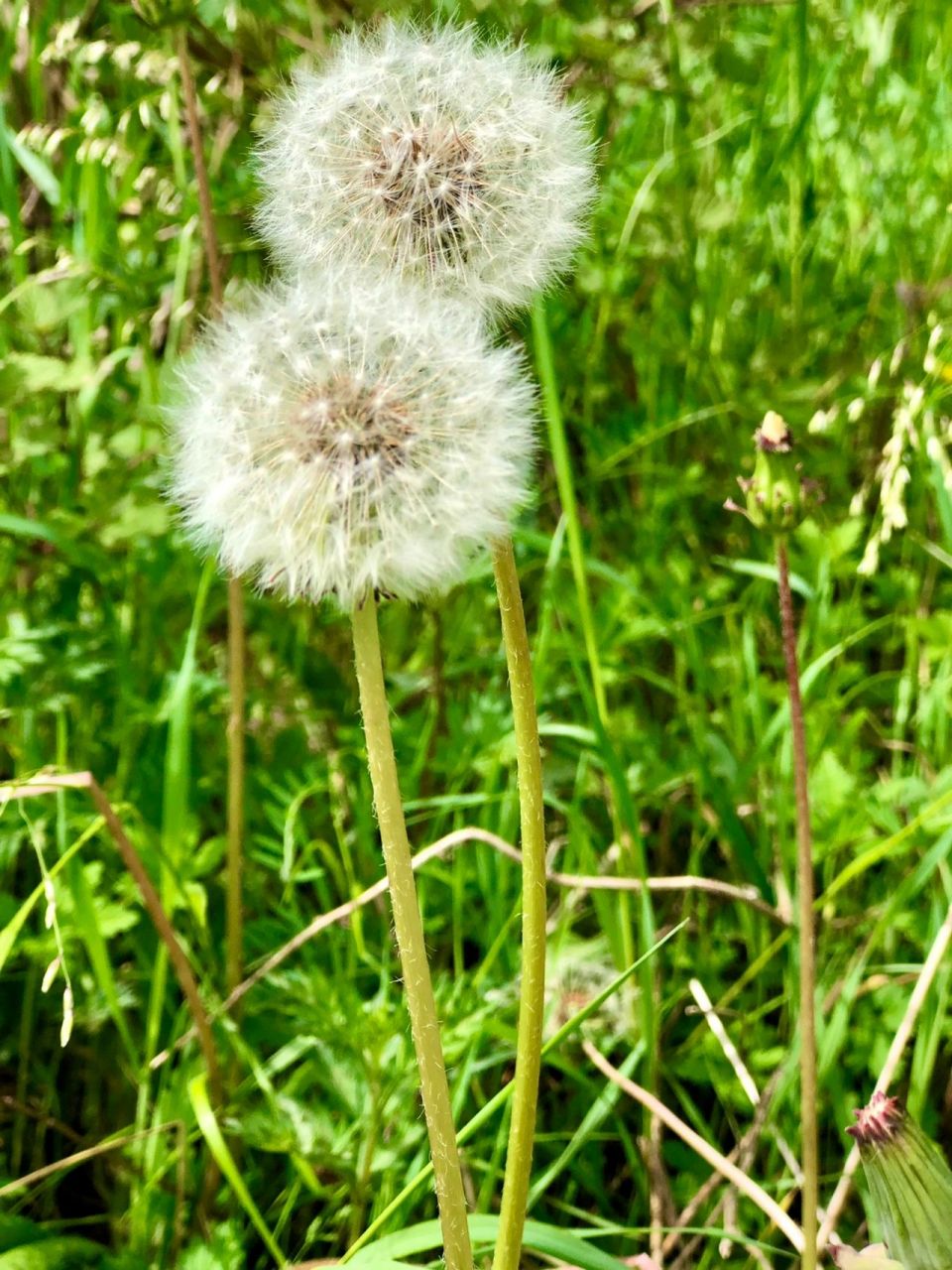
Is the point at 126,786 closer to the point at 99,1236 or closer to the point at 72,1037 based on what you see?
the point at 72,1037

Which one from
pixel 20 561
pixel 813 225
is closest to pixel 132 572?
pixel 20 561

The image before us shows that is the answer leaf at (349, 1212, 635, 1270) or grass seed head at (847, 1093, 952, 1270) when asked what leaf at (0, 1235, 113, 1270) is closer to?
leaf at (349, 1212, 635, 1270)

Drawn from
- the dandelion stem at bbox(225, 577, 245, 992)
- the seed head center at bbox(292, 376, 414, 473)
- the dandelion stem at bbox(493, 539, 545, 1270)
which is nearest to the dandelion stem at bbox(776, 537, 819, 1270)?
the dandelion stem at bbox(493, 539, 545, 1270)

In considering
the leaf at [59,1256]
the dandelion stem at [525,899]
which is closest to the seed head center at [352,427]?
the dandelion stem at [525,899]

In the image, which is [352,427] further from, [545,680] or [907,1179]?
[545,680]

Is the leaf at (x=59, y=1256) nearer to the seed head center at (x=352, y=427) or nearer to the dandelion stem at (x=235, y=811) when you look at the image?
the dandelion stem at (x=235, y=811)
